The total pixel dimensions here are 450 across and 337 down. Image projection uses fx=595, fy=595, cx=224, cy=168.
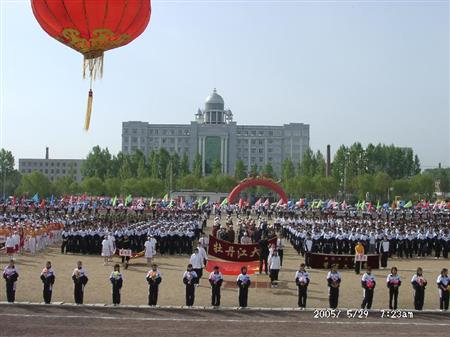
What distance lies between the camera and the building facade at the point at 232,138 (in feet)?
424

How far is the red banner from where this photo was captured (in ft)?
72.9

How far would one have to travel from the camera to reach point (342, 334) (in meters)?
13.2

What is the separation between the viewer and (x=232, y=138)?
419 feet

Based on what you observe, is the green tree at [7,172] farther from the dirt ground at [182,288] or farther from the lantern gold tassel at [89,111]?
the lantern gold tassel at [89,111]

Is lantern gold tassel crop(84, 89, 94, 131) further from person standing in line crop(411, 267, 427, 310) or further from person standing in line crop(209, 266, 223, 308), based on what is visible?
person standing in line crop(411, 267, 427, 310)

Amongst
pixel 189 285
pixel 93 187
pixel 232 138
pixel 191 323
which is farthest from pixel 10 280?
pixel 232 138

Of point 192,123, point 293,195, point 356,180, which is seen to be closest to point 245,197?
point 293,195

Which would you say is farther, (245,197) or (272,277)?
(245,197)

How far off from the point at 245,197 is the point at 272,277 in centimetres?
7518

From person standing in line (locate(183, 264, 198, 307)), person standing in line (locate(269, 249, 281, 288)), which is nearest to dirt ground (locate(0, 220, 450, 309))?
person standing in line (locate(269, 249, 281, 288))

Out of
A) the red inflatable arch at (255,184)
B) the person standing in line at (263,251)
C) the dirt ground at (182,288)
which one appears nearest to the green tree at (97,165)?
the red inflatable arch at (255,184)

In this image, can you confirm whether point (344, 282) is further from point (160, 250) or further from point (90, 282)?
point (160, 250)

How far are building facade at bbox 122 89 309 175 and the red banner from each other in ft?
345

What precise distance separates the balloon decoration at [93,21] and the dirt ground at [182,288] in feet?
23.6
